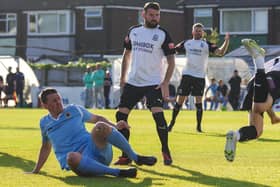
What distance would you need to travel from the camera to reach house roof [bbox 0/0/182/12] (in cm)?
6444

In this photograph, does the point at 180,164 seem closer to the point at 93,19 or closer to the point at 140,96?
the point at 140,96

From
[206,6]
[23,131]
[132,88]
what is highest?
[206,6]

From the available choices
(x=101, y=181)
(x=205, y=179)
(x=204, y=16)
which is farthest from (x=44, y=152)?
(x=204, y=16)

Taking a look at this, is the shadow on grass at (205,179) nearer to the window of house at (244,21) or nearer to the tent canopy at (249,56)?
the tent canopy at (249,56)

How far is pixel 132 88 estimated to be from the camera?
39.1 feet

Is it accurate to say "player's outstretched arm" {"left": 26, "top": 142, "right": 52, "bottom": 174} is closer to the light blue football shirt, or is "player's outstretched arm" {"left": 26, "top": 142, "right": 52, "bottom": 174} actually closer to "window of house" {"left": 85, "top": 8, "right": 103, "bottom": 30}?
the light blue football shirt

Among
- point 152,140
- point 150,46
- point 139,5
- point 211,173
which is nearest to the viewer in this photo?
point 211,173

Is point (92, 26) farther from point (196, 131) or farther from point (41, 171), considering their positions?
point (41, 171)

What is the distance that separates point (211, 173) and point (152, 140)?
546 cm

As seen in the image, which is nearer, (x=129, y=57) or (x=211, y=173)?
(x=211, y=173)

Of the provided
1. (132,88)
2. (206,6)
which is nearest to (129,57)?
(132,88)

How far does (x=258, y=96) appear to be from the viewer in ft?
32.7

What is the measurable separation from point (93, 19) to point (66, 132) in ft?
181

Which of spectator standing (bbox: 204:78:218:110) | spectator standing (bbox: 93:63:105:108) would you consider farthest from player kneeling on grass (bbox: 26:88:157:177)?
spectator standing (bbox: 204:78:218:110)
